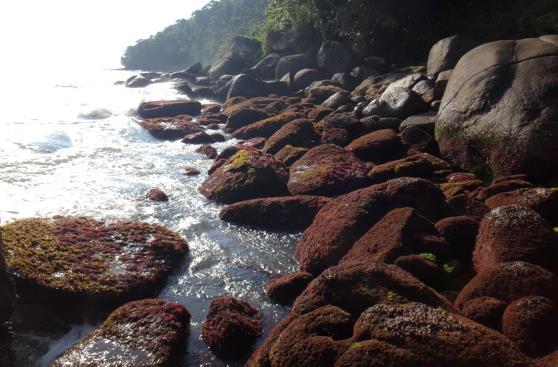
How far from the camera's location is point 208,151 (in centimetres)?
1546

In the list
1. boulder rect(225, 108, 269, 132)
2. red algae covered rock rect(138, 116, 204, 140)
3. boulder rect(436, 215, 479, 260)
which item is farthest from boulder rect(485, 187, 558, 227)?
red algae covered rock rect(138, 116, 204, 140)

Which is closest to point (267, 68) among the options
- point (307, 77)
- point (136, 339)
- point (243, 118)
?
point (307, 77)

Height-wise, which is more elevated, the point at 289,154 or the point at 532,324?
the point at 532,324

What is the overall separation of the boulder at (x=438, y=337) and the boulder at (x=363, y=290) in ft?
2.09

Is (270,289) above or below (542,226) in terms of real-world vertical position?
below

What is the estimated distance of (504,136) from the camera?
9734 millimetres

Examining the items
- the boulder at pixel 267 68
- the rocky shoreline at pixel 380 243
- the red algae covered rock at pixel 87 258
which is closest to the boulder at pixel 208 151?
the rocky shoreline at pixel 380 243

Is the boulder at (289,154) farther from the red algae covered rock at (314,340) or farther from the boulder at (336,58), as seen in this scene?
the boulder at (336,58)

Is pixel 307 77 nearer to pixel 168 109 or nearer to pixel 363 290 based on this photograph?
pixel 168 109

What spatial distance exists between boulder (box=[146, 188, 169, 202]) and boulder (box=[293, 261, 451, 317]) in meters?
6.22

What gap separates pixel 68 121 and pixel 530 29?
65.1 feet

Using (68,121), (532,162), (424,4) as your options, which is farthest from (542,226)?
(68,121)

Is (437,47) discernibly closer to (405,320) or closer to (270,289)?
(270,289)

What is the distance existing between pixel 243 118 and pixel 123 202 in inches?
355
